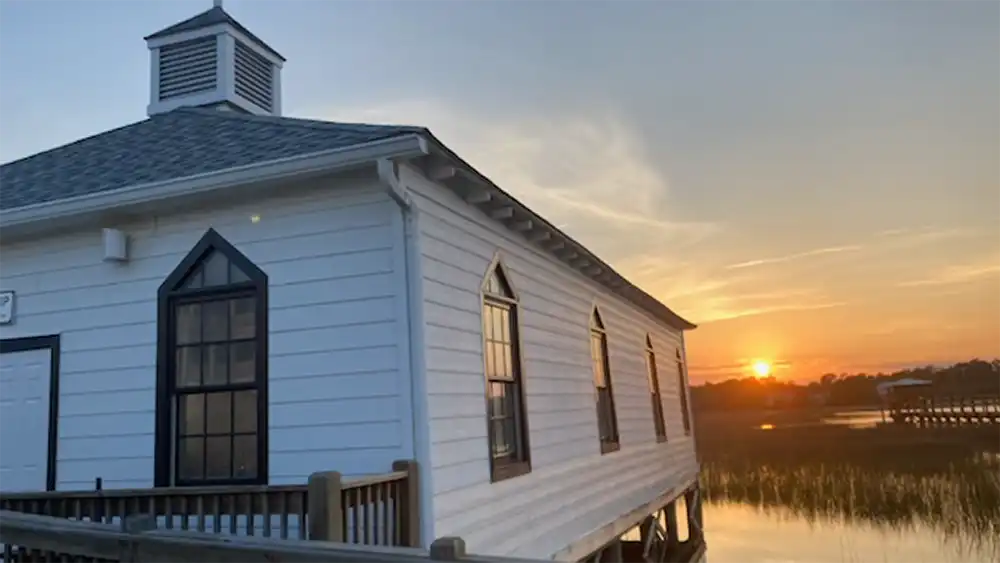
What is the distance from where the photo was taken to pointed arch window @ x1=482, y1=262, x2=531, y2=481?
671 cm

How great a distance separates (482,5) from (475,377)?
623cm

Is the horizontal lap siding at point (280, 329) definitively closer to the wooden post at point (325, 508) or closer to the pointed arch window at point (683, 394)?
the wooden post at point (325, 508)

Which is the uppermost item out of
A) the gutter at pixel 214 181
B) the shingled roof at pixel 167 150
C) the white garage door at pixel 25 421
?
the shingled roof at pixel 167 150

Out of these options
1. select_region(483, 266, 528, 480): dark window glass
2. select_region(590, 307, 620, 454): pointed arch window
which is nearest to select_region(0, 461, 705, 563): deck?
select_region(483, 266, 528, 480): dark window glass

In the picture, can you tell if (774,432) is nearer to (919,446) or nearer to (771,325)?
(919,446)

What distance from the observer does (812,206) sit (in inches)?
542

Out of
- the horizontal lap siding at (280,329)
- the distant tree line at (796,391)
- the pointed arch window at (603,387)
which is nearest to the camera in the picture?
the horizontal lap siding at (280,329)

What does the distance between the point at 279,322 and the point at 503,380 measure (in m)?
2.18

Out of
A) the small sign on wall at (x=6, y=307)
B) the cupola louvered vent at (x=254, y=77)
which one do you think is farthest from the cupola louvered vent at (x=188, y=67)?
the small sign on wall at (x=6, y=307)

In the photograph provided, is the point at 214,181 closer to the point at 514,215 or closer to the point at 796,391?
the point at 514,215

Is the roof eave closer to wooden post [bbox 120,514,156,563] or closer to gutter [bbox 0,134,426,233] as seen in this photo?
gutter [bbox 0,134,426,233]

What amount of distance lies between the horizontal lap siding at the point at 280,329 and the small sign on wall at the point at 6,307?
0.12m

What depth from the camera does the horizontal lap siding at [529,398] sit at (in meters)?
5.69

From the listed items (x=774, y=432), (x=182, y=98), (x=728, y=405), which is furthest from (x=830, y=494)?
(x=728, y=405)
